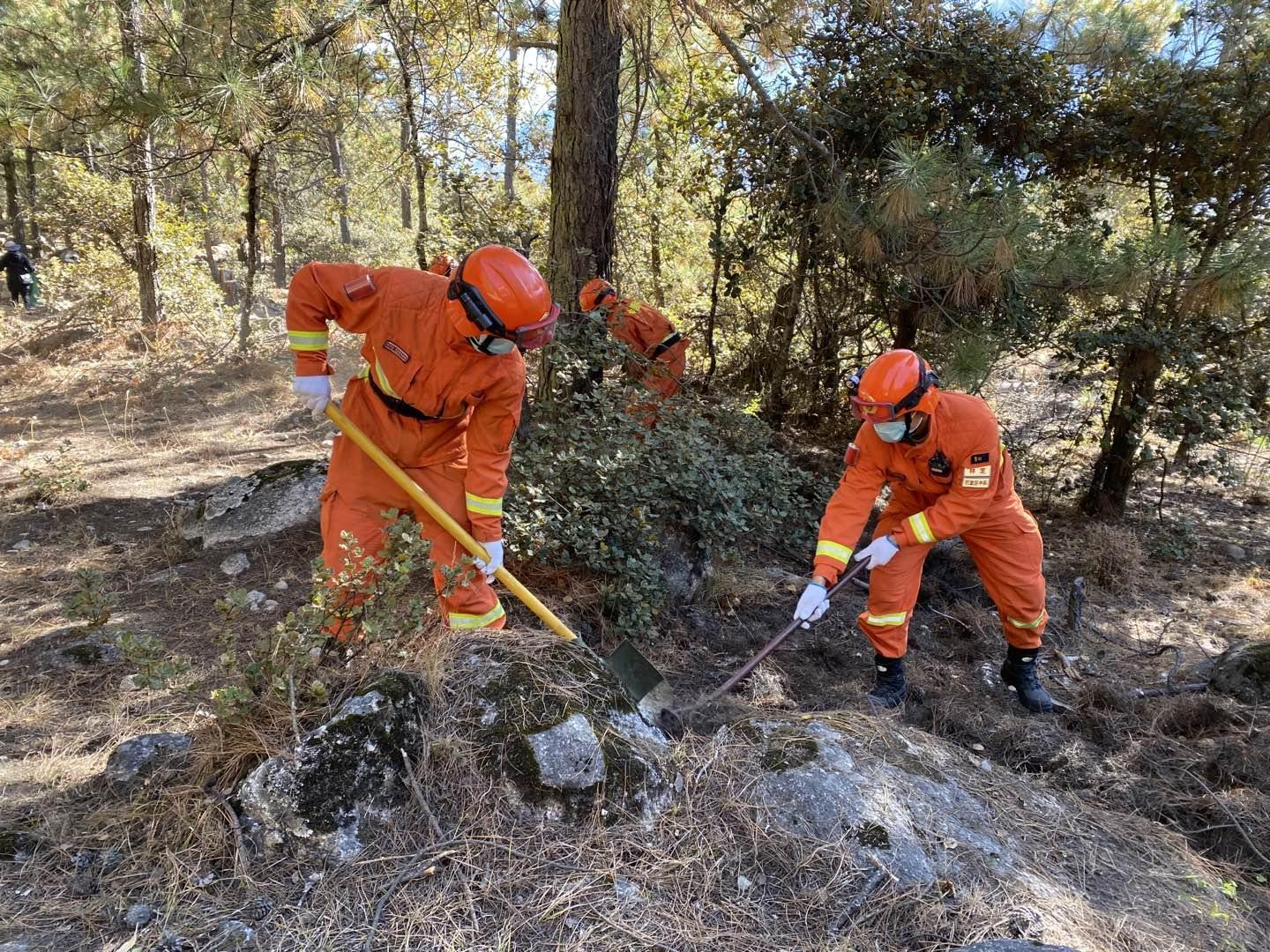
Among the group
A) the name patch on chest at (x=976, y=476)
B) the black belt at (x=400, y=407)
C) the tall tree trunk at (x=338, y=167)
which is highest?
the tall tree trunk at (x=338, y=167)

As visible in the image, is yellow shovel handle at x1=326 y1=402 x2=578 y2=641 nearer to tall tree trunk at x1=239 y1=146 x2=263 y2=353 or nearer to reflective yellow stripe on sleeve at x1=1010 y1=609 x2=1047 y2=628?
reflective yellow stripe on sleeve at x1=1010 y1=609 x2=1047 y2=628

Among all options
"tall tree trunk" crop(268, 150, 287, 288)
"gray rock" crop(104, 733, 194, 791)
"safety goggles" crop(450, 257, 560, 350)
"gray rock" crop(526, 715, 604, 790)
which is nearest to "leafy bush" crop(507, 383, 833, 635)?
"safety goggles" crop(450, 257, 560, 350)

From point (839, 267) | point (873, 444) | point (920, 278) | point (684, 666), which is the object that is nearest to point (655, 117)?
point (839, 267)

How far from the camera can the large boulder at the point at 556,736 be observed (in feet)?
6.77

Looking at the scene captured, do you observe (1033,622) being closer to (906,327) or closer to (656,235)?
(906,327)

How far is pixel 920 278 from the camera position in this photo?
4867 mm

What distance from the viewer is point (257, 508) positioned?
4328 mm

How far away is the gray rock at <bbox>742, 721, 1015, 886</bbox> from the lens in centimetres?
211

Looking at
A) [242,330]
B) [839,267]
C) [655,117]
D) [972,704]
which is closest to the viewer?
[972,704]

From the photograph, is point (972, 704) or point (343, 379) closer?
point (972, 704)

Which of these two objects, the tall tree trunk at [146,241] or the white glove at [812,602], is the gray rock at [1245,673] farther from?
the tall tree trunk at [146,241]

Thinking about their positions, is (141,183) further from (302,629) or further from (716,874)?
(716,874)

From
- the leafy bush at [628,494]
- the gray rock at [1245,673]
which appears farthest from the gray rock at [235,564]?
the gray rock at [1245,673]

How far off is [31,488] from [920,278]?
6155 mm
